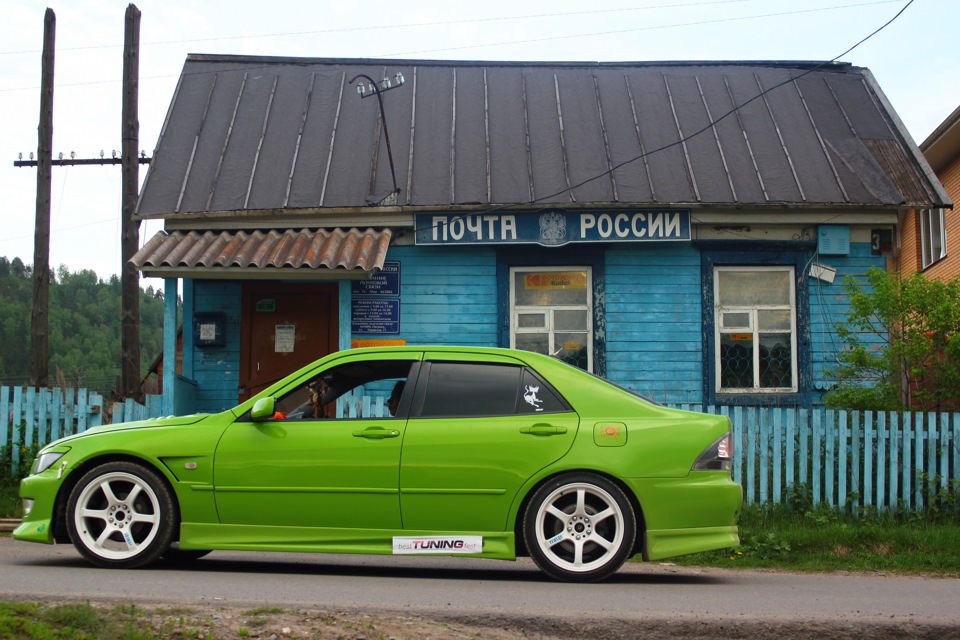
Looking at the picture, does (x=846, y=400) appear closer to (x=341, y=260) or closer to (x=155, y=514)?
(x=341, y=260)

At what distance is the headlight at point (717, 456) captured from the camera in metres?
6.52

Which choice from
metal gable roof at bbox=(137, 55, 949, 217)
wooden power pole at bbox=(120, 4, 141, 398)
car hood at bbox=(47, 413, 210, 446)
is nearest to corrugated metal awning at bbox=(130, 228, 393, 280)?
metal gable roof at bbox=(137, 55, 949, 217)

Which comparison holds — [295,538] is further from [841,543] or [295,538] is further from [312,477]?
[841,543]

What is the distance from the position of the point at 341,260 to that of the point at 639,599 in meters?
6.62

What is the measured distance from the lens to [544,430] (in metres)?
6.54

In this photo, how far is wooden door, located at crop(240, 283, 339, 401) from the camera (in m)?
13.2

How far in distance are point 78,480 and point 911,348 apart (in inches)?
317

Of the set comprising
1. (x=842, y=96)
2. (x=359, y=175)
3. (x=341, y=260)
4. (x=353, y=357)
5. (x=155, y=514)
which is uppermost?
(x=842, y=96)

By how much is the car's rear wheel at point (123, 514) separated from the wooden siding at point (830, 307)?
8822 millimetres

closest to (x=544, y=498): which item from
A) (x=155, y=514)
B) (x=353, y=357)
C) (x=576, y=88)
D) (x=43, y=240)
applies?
(x=353, y=357)

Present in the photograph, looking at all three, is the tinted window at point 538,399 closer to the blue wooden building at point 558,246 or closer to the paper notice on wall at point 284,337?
the blue wooden building at point 558,246

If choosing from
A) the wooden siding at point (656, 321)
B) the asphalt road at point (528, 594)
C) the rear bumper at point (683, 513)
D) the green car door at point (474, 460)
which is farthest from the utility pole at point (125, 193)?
the rear bumper at point (683, 513)

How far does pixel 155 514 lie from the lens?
6.55m

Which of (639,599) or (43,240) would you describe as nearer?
(639,599)
